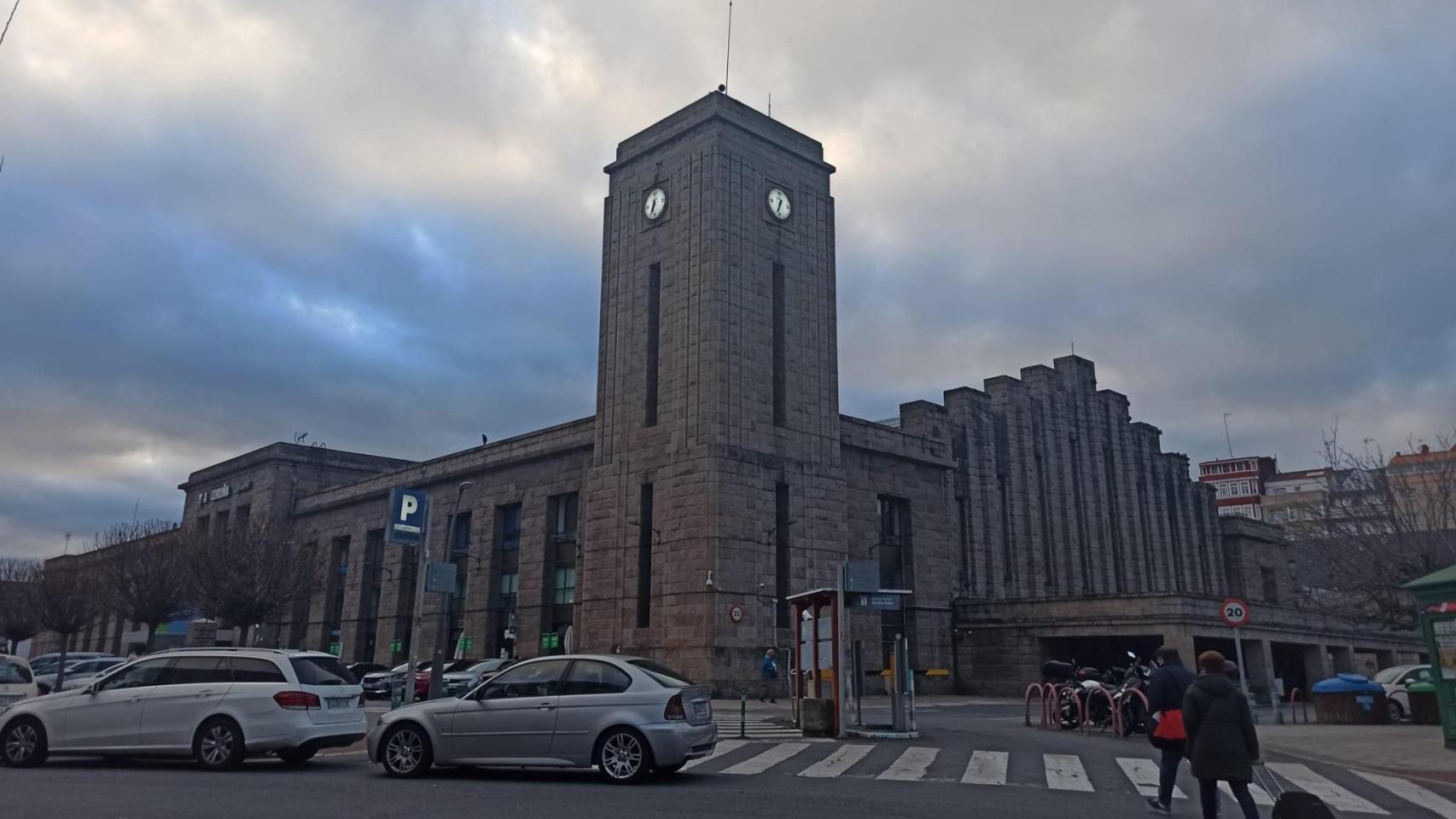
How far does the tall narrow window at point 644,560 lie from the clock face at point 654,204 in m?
11.0

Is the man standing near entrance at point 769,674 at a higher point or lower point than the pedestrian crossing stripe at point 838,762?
higher

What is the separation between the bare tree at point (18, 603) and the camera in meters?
49.9

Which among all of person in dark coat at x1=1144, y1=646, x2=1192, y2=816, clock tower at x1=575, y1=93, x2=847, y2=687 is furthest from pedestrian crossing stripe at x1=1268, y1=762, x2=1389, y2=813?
clock tower at x1=575, y1=93, x2=847, y2=687

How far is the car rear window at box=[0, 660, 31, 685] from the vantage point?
1689cm

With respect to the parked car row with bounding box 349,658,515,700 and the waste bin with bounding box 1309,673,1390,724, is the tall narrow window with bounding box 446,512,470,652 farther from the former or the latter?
the waste bin with bounding box 1309,673,1390,724

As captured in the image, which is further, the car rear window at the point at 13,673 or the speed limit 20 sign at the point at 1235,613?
the speed limit 20 sign at the point at 1235,613

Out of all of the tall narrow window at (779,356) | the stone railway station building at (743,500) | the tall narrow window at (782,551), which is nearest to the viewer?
the stone railway station building at (743,500)

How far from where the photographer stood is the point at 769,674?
3350 centimetres

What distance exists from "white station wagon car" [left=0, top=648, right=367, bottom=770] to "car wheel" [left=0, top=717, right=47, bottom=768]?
0.01m

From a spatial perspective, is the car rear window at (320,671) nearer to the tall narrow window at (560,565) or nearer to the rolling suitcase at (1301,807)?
the rolling suitcase at (1301,807)

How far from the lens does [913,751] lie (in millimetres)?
15352

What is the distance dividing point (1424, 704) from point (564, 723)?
20.0m

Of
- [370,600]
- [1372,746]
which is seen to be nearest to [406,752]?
[1372,746]

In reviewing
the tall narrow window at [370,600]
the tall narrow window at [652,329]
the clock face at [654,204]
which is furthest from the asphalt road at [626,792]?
the tall narrow window at [370,600]
